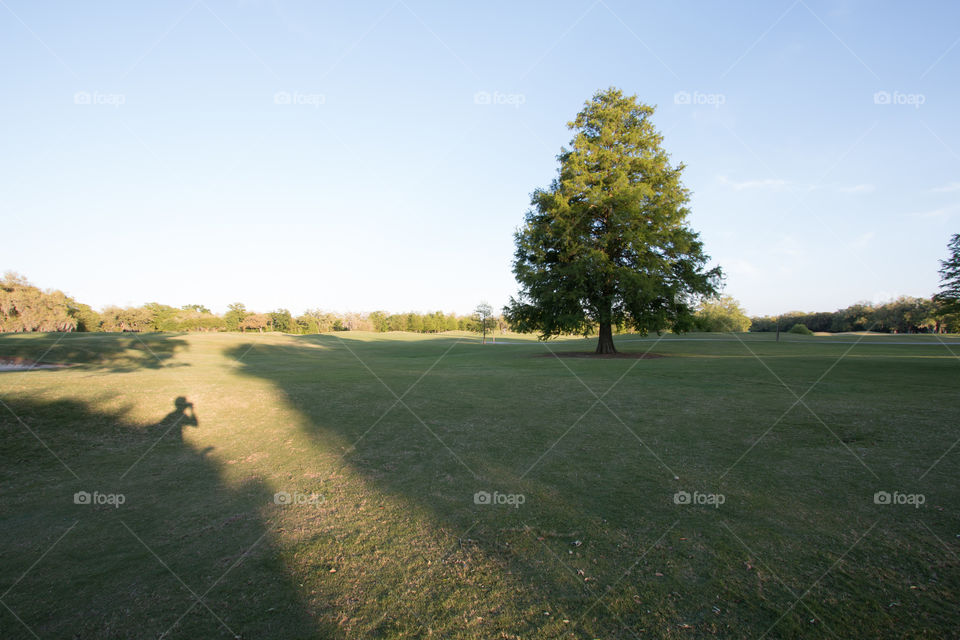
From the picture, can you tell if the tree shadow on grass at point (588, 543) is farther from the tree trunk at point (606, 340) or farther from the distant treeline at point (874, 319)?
the distant treeline at point (874, 319)

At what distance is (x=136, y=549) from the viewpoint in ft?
14.0

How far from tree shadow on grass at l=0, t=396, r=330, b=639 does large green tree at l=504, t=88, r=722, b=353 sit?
21122 mm

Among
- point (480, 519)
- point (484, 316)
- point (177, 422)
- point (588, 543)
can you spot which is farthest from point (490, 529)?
point (484, 316)

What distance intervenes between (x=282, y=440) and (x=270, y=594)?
5.56 meters

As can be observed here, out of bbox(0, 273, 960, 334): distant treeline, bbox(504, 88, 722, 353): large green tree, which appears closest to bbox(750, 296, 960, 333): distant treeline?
bbox(0, 273, 960, 334): distant treeline

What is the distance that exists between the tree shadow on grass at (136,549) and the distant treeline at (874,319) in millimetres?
96958

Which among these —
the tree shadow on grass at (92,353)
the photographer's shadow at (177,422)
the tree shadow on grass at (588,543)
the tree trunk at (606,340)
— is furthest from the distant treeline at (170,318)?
the tree shadow on grass at (588,543)

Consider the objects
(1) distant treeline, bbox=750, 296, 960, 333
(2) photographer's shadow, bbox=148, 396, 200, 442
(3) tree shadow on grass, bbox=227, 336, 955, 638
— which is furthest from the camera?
(1) distant treeline, bbox=750, 296, 960, 333

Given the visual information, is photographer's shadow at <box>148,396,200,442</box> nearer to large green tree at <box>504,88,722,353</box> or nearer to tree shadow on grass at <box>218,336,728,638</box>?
tree shadow on grass at <box>218,336,728,638</box>

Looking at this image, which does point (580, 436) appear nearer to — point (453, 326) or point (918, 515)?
point (918, 515)

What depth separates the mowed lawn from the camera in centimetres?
318

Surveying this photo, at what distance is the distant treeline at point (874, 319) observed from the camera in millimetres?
71188

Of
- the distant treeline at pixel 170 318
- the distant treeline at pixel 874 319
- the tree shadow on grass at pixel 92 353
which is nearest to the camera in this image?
the tree shadow on grass at pixel 92 353

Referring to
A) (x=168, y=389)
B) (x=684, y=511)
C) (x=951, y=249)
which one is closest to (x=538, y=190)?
(x=951, y=249)
